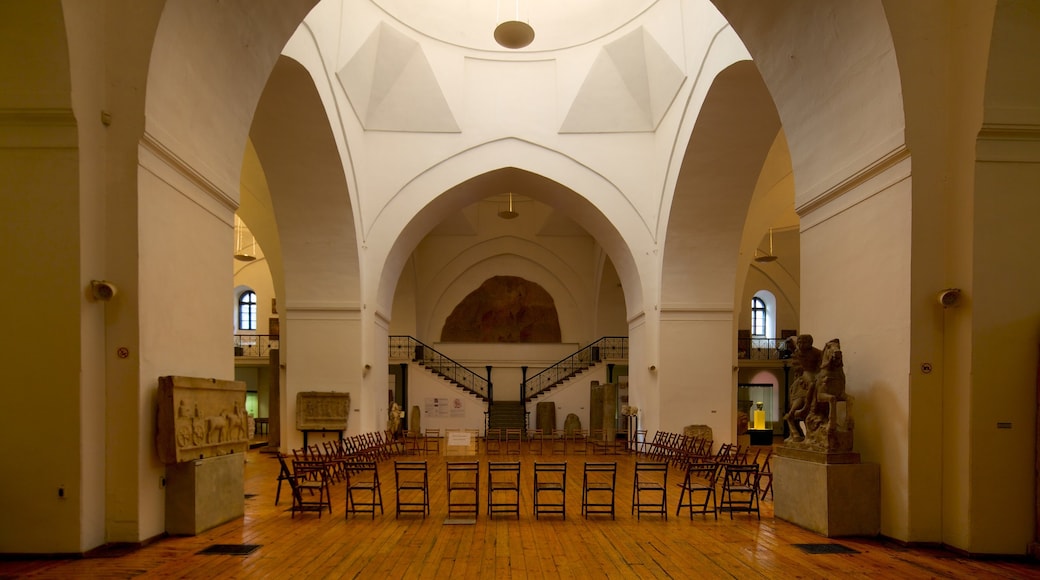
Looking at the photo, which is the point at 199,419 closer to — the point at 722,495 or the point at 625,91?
the point at 722,495

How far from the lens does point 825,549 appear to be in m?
7.07

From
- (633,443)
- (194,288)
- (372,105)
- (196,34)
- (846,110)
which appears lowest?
(633,443)

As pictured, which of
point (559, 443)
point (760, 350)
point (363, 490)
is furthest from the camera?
point (760, 350)

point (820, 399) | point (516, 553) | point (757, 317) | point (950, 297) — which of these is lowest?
point (516, 553)

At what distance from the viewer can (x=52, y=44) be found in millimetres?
6414

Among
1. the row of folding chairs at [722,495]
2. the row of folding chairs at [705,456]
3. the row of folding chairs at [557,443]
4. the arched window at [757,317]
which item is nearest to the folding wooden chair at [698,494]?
the row of folding chairs at [722,495]

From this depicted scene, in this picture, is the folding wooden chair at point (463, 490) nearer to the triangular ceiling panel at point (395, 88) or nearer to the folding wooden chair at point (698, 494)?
the folding wooden chair at point (698, 494)

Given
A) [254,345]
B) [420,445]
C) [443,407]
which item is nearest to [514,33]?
[420,445]

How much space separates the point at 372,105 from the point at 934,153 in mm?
13580

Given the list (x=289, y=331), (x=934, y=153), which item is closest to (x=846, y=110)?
(x=934, y=153)

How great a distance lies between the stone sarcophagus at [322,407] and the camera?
1719 cm

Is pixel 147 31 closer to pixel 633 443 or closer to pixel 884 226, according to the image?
pixel 884 226

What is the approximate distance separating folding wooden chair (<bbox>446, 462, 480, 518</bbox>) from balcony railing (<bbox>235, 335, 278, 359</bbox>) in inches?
620

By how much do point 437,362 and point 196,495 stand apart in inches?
832
